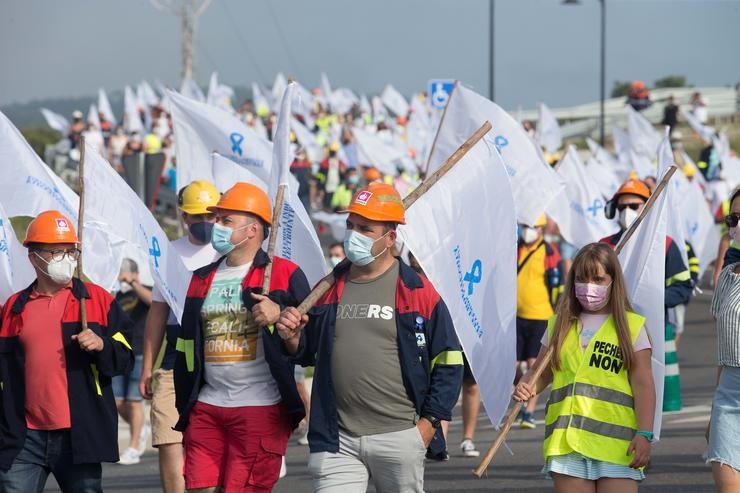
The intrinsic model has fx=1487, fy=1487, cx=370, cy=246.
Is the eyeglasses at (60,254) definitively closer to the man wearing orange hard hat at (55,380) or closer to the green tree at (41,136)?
the man wearing orange hard hat at (55,380)

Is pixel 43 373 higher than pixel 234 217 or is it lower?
lower

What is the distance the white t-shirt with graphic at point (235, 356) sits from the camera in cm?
681

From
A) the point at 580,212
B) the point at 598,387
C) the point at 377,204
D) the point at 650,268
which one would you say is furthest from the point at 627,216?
the point at 580,212

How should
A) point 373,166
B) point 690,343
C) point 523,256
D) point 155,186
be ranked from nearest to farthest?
point 523,256 < point 155,186 < point 690,343 < point 373,166

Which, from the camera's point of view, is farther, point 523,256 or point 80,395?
point 523,256

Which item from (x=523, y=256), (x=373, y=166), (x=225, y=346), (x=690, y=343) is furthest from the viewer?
(x=373, y=166)

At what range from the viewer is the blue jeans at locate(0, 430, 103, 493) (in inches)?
273

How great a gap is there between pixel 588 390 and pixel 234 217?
184cm

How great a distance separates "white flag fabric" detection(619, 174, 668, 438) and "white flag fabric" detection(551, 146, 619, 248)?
7080mm

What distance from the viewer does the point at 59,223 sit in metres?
7.20

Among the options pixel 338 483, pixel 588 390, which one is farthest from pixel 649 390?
pixel 338 483

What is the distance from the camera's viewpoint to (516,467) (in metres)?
10.4

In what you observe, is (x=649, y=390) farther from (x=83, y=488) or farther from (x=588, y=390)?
(x=83, y=488)

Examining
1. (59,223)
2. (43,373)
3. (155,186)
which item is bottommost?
(155,186)
